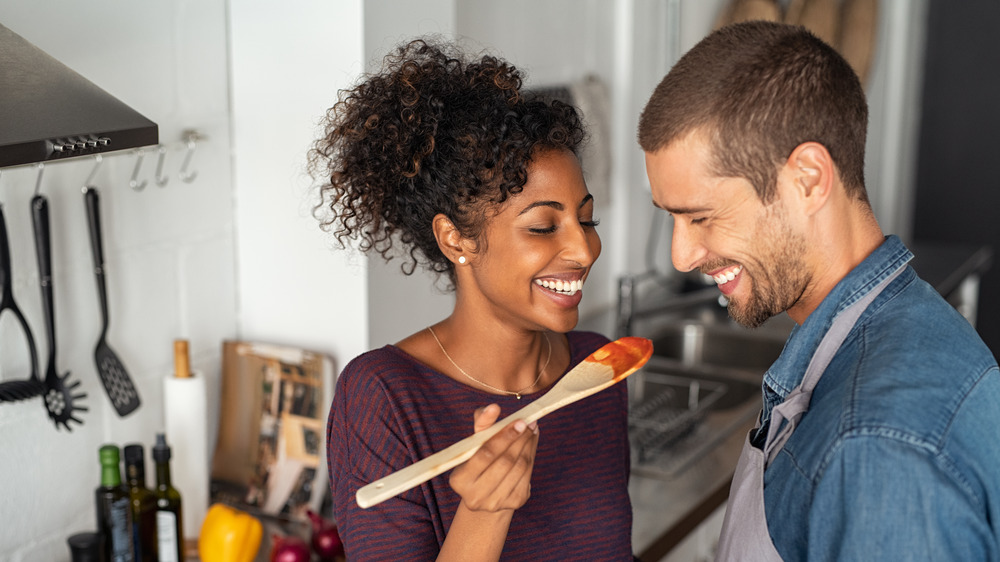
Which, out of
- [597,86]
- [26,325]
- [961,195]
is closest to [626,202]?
[597,86]

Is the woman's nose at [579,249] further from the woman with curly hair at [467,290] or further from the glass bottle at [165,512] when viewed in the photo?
the glass bottle at [165,512]

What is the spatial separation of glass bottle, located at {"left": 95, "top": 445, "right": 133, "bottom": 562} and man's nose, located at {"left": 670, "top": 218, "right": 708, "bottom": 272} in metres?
0.89

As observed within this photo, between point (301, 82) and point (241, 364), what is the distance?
1.69 feet

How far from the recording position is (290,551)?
1.52 meters

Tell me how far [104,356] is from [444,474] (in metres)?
0.68

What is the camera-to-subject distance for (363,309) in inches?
64.7

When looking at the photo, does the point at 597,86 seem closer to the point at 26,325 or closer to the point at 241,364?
the point at 241,364

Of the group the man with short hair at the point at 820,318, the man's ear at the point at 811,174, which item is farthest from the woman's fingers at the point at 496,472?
the man's ear at the point at 811,174

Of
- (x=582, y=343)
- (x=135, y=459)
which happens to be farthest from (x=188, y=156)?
(x=582, y=343)

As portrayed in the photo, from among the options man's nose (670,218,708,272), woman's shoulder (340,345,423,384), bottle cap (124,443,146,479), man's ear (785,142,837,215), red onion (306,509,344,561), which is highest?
man's ear (785,142,837,215)

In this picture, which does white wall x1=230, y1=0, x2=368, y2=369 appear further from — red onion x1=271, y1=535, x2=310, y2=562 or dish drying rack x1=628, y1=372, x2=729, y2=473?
dish drying rack x1=628, y1=372, x2=729, y2=473

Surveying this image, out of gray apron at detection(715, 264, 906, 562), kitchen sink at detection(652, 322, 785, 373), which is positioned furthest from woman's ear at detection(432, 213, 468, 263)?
kitchen sink at detection(652, 322, 785, 373)

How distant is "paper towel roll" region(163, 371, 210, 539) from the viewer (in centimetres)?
159

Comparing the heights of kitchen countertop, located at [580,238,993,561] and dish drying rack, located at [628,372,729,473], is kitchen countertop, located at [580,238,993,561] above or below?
below
